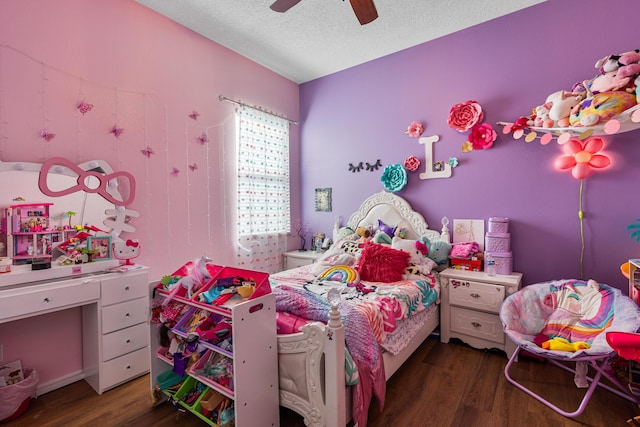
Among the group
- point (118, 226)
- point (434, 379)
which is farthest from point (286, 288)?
point (118, 226)

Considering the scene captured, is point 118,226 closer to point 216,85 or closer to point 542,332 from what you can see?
point 216,85

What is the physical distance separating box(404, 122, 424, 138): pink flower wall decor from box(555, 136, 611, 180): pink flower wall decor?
48.9 inches

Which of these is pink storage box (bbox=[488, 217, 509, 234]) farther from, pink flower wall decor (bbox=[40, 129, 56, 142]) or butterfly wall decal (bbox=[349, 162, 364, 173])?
pink flower wall decor (bbox=[40, 129, 56, 142])

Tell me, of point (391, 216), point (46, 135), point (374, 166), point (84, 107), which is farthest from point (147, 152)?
point (391, 216)

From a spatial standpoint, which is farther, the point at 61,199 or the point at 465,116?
the point at 465,116

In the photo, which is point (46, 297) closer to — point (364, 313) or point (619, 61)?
point (364, 313)

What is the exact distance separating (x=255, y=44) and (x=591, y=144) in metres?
3.16

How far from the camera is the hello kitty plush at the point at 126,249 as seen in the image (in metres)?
2.24

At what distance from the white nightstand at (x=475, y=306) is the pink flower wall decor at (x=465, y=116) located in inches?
54.0

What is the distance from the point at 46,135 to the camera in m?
2.08

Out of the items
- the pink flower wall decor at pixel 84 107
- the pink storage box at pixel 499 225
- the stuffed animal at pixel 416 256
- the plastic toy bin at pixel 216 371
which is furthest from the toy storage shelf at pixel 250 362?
the pink storage box at pixel 499 225

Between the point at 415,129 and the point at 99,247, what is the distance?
3.00 meters

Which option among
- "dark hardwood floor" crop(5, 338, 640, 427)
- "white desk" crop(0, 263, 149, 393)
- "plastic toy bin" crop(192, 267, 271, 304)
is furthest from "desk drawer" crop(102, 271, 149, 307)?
"plastic toy bin" crop(192, 267, 271, 304)

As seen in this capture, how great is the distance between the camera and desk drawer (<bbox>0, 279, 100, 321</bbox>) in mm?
1671
